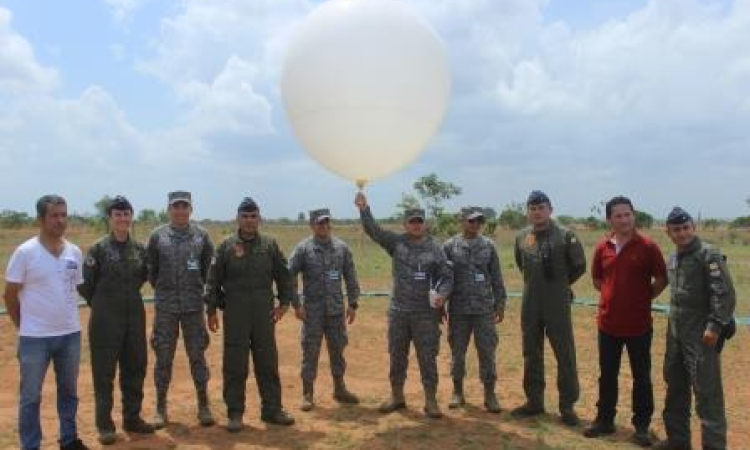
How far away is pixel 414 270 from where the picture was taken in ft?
18.2

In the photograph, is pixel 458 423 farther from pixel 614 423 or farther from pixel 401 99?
pixel 401 99

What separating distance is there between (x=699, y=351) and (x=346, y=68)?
2.94 m

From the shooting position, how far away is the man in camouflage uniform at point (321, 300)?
234 inches

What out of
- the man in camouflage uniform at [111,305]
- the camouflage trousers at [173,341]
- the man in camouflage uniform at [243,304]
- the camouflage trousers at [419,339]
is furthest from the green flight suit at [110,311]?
the camouflage trousers at [419,339]

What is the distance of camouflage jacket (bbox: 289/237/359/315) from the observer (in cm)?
598

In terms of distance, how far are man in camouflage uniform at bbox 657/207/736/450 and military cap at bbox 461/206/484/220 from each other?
1.53 m

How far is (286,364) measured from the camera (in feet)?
25.1

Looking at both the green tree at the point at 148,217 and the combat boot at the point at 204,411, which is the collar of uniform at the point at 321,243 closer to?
the combat boot at the point at 204,411

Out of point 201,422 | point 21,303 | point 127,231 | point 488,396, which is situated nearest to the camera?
point 21,303

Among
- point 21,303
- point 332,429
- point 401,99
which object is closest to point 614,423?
point 332,429

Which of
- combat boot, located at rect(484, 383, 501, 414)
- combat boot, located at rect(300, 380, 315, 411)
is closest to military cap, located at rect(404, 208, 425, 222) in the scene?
combat boot, located at rect(484, 383, 501, 414)

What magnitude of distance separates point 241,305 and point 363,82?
6.29 feet

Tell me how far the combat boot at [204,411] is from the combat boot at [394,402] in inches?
53.1

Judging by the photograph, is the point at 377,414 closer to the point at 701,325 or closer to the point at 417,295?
the point at 417,295
